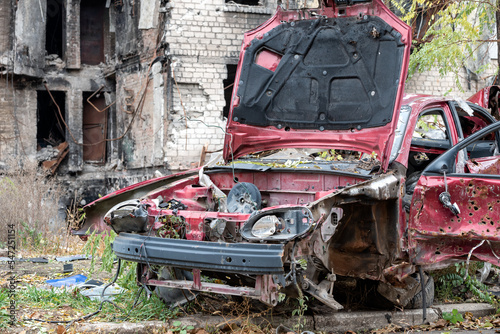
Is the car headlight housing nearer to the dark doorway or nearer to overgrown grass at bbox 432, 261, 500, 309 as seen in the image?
overgrown grass at bbox 432, 261, 500, 309

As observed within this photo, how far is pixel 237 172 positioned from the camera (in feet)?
16.3

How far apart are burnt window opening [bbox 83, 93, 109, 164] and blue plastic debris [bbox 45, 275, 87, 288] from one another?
11.6m

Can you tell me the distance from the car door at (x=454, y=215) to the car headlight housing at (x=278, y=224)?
112cm

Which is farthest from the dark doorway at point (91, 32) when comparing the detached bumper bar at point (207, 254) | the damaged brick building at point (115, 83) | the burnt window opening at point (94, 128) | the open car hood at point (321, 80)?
the detached bumper bar at point (207, 254)

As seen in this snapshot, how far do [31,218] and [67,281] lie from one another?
11.7 feet

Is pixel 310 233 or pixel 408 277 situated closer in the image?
pixel 310 233

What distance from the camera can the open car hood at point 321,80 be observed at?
4891mm

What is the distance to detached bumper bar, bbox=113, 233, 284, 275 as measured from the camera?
3.66 m

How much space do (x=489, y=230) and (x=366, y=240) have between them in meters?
0.97

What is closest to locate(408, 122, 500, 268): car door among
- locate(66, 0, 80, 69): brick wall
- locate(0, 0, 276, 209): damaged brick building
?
locate(0, 0, 276, 209): damaged brick building

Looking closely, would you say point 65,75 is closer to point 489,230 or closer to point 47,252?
point 47,252

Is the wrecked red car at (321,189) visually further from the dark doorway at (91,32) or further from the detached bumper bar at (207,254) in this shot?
the dark doorway at (91,32)

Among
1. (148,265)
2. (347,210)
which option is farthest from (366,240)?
(148,265)

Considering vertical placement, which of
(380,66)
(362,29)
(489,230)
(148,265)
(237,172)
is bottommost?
(148,265)
